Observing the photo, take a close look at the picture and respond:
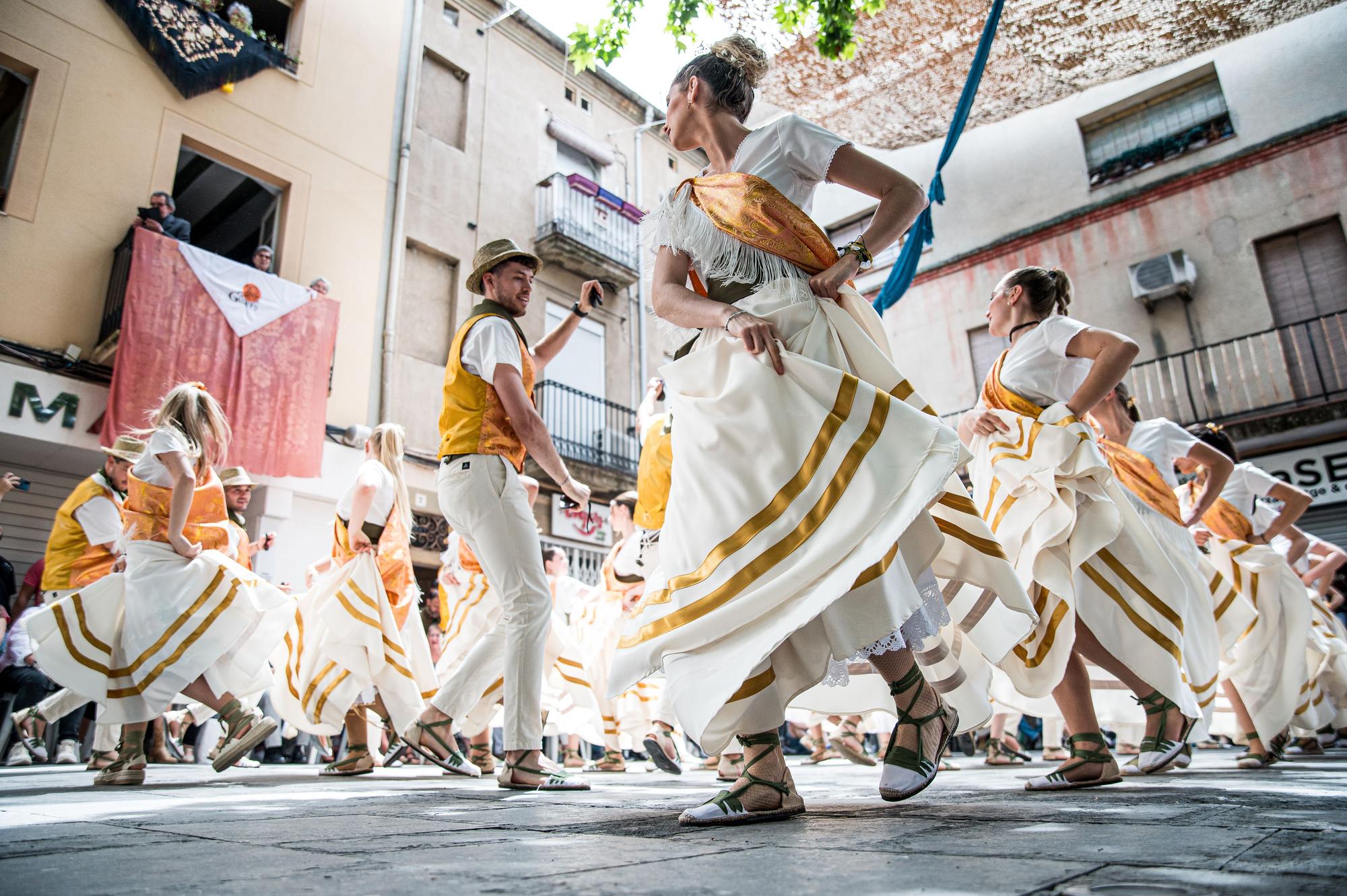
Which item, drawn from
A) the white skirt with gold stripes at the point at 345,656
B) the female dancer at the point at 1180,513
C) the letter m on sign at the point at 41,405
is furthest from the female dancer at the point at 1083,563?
the letter m on sign at the point at 41,405

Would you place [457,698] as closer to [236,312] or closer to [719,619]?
[719,619]

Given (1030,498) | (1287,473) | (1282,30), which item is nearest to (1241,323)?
(1287,473)

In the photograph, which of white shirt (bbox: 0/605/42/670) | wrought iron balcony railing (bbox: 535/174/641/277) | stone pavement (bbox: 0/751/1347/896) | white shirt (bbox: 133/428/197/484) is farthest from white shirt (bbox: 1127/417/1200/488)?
wrought iron balcony railing (bbox: 535/174/641/277)

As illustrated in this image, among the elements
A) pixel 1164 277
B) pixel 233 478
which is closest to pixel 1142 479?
pixel 233 478

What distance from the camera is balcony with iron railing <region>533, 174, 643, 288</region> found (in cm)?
1562

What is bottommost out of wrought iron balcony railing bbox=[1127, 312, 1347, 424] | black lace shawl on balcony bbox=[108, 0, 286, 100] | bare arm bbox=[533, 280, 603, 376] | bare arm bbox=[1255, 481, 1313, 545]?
bare arm bbox=[1255, 481, 1313, 545]

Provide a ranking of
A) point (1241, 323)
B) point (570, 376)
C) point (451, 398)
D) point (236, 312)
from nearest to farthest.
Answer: point (451, 398)
point (236, 312)
point (1241, 323)
point (570, 376)

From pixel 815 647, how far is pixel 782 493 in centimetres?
37

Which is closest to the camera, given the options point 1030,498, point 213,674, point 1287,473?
point 1030,498

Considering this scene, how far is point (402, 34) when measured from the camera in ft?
46.8

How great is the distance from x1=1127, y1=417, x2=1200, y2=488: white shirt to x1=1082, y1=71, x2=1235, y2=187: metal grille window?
13823 mm

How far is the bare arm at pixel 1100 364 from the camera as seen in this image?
3.13 meters

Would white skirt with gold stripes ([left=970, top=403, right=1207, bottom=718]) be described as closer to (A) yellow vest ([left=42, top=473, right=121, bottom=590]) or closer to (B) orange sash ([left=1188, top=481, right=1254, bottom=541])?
(B) orange sash ([left=1188, top=481, right=1254, bottom=541])

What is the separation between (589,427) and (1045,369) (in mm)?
12481
